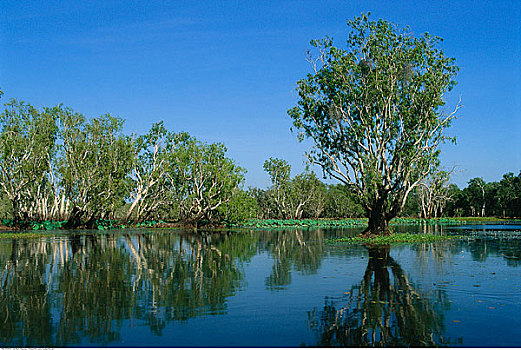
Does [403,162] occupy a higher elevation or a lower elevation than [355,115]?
lower

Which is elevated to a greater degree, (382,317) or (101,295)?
(382,317)

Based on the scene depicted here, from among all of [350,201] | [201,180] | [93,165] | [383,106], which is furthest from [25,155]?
[350,201]

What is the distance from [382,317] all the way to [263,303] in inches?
107

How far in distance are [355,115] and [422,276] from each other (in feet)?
68.0

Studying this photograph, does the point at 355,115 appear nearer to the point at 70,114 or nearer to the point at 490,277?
the point at 490,277

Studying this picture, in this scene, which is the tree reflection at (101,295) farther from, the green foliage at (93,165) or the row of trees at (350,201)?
the row of trees at (350,201)

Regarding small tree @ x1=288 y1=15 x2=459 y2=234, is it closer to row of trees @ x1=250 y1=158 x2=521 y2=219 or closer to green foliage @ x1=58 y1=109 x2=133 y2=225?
green foliage @ x1=58 y1=109 x2=133 y2=225

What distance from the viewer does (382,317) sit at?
8.53 metres

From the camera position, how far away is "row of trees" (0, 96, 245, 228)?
5119 cm

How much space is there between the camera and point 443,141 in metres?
32.4

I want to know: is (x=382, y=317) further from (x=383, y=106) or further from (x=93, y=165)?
(x=93, y=165)

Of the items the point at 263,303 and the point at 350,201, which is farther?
the point at 350,201

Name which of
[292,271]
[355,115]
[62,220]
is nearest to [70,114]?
[62,220]

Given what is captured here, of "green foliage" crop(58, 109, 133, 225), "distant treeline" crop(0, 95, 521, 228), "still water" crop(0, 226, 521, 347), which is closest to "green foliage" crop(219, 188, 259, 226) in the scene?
"distant treeline" crop(0, 95, 521, 228)
